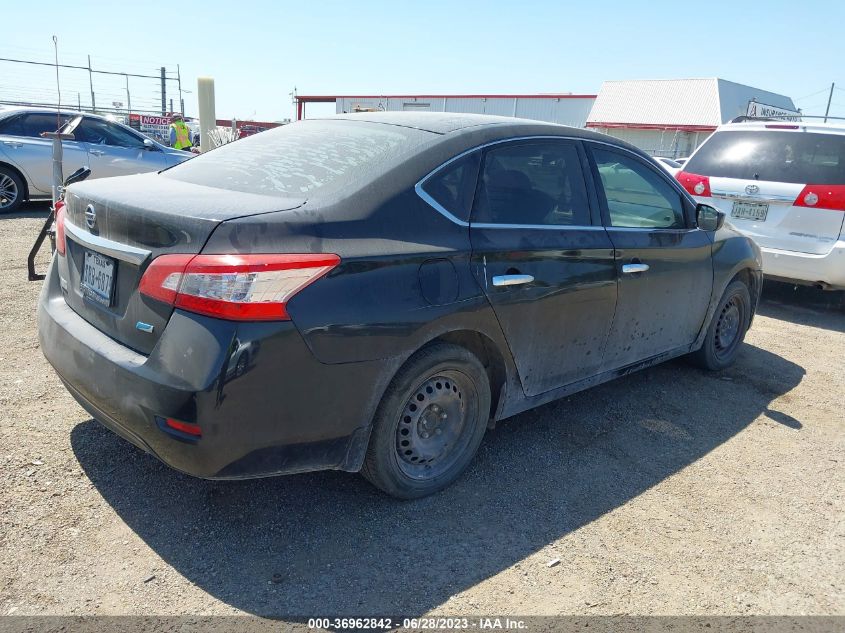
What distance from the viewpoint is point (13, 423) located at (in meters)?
3.41

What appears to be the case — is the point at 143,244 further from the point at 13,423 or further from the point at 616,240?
the point at 616,240

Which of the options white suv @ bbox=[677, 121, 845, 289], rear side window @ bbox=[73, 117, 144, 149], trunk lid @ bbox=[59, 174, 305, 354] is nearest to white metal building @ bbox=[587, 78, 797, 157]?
white suv @ bbox=[677, 121, 845, 289]

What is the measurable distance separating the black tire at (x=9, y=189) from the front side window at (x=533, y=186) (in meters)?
9.35

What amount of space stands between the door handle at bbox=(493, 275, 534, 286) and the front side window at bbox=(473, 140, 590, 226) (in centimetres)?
27

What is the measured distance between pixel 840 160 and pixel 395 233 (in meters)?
5.77

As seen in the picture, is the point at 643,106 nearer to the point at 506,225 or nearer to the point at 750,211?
the point at 750,211

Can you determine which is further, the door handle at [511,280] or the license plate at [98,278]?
the door handle at [511,280]

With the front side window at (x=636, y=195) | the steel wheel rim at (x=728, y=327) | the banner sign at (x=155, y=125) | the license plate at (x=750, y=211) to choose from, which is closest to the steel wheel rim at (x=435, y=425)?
the front side window at (x=636, y=195)

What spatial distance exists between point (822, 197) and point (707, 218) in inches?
108

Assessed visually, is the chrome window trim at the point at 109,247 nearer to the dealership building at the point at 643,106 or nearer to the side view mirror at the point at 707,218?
the side view mirror at the point at 707,218

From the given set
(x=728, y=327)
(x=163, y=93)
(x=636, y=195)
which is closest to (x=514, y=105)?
(x=163, y=93)

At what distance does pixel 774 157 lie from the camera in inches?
264

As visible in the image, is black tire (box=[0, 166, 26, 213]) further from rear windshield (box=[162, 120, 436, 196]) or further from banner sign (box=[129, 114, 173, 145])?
banner sign (box=[129, 114, 173, 145])

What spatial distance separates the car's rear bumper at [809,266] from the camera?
626 cm
